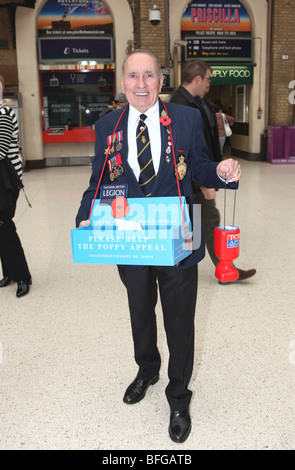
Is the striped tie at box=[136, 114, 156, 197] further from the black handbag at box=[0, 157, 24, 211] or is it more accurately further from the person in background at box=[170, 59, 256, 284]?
the black handbag at box=[0, 157, 24, 211]

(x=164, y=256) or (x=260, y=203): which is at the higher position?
(x=164, y=256)

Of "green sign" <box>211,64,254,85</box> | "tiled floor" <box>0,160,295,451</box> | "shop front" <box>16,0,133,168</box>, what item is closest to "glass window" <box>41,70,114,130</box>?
"shop front" <box>16,0,133,168</box>

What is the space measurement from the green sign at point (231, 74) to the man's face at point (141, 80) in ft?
35.0

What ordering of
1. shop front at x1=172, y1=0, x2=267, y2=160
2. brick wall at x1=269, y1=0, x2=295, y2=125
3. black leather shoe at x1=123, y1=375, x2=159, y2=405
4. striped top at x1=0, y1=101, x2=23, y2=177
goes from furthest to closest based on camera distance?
shop front at x1=172, y1=0, x2=267, y2=160, brick wall at x1=269, y1=0, x2=295, y2=125, striped top at x1=0, y1=101, x2=23, y2=177, black leather shoe at x1=123, y1=375, x2=159, y2=405

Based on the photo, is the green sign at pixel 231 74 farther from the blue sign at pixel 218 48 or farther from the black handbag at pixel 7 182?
the black handbag at pixel 7 182

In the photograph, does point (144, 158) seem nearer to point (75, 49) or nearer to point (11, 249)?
point (11, 249)

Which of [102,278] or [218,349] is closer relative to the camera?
[218,349]

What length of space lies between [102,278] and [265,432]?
7.05 feet

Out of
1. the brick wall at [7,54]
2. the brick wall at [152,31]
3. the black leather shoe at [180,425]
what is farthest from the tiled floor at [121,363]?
the brick wall at [7,54]

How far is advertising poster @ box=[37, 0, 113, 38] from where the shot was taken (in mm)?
11211

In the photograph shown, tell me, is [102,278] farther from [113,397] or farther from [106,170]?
[106,170]

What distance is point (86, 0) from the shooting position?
37.0 ft

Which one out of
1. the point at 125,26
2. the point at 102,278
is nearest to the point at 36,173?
the point at 125,26

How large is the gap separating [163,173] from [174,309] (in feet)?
1.79
